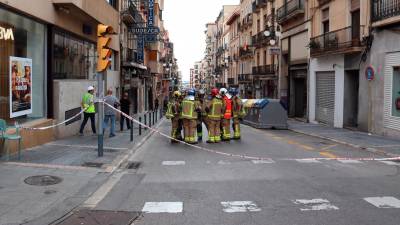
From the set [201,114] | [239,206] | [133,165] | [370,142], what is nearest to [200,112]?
[201,114]

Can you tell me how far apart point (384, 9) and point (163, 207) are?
15.5 meters

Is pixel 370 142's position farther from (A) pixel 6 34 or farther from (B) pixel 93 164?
(A) pixel 6 34

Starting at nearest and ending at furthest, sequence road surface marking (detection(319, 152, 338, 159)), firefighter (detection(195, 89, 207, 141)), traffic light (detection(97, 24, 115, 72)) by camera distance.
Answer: traffic light (detection(97, 24, 115, 72)) → road surface marking (detection(319, 152, 338, 159)) → firefighter (detection(195, 89, 207, 141))

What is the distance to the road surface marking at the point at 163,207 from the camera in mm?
7109

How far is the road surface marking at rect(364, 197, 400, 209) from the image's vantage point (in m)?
7.34

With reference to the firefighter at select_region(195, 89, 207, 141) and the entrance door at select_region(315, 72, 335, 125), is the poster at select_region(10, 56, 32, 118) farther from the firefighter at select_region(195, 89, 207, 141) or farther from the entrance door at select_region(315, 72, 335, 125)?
the entrance door at select_region(315, 72, 335, 125)

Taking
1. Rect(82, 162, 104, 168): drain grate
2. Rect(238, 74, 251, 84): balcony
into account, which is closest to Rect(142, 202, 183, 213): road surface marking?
Rect(82, 162, 104, 168): drain grate

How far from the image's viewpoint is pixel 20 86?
42.4ft

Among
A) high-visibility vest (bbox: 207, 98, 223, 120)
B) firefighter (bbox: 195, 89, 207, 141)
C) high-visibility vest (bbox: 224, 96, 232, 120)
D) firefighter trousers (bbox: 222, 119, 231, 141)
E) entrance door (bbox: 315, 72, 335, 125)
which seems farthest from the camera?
entrance door (bbox: 315, 72, 335, 125)

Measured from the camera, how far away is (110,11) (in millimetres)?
21109

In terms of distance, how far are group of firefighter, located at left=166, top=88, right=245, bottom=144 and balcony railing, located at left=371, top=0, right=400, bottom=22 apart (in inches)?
271

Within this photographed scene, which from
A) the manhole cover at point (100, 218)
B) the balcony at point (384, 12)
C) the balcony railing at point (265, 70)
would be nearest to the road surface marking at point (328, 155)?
the balcony at point (384, 12)

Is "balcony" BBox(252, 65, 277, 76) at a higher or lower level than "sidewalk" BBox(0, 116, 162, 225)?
higher

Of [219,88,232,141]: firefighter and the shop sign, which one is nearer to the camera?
the shop sign
